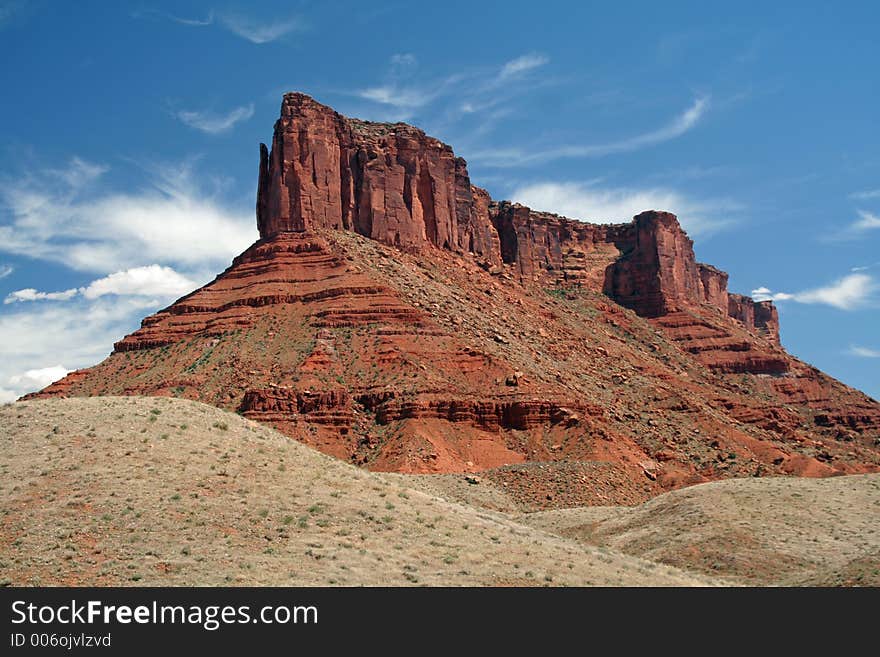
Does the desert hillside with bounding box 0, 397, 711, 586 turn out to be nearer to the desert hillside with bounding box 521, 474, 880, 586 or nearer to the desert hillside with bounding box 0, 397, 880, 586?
the desert hillside with bounding box 0, 397, 880, 586

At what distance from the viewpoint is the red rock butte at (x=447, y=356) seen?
222ft

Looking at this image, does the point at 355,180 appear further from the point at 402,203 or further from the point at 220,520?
the point at 220,520

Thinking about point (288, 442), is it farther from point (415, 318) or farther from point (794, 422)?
point (794, 422)

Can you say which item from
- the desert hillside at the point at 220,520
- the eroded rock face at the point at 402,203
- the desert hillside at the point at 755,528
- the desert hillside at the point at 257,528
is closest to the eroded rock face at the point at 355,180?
the eroded rock face at the point at 402,203

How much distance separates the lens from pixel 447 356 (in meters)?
75.2

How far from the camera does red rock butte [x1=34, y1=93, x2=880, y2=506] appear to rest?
67.8 meters

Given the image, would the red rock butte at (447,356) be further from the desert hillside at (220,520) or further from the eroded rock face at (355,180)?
the desert hillside at (220,520)

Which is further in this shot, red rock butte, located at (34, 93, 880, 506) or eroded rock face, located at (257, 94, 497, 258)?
eroded rock face, located at (257, 94, 497, 258)

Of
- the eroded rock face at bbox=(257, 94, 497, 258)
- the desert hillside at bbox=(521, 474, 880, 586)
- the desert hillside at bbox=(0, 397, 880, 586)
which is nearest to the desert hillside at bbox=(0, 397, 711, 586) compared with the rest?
the desert hillside at bbox=(0, 397, 880, 586)
